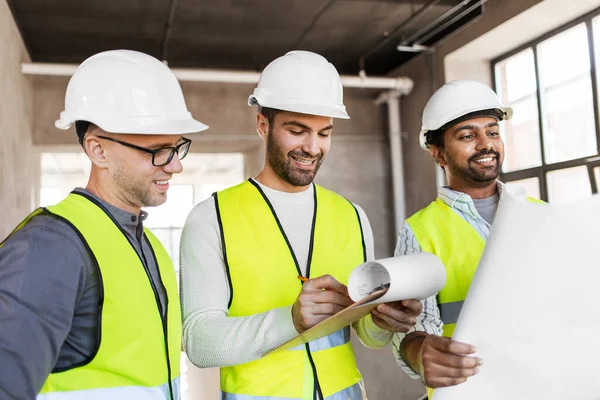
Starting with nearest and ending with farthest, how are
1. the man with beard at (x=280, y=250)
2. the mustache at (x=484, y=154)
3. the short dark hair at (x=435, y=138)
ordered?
the man with beard at (x=280, y=250) → the mustache at (x=484, y=154) → the short dark hair at (x=435, y=138)

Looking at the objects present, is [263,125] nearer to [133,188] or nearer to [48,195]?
[133,188]

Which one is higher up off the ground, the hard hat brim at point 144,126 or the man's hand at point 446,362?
the hard hat brim at point 144,126

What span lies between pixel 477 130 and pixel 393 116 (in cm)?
552

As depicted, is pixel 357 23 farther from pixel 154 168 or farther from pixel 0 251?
pixel 0 251

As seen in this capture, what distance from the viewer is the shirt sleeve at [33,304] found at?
3.11 feet

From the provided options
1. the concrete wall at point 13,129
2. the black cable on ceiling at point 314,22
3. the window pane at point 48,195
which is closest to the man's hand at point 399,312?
the concrete wall at point 13,129

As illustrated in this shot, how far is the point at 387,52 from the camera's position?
722cm

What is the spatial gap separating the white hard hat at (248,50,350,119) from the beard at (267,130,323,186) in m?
0.12

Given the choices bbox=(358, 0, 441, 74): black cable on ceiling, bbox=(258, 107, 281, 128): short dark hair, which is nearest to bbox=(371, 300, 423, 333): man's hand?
bbox=(258, 107, 281, 128): short dark hair

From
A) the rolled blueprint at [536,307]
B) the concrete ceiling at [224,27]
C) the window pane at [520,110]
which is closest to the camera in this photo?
the rolled blueprint at [536,307]

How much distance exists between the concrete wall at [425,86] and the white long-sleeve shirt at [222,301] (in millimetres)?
4129

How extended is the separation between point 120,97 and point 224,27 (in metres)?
5.03

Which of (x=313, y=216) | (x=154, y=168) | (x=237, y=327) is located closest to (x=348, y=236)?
(x=313, y=216)

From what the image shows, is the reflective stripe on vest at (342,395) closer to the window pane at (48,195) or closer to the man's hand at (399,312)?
the man's hand at (399,312)
